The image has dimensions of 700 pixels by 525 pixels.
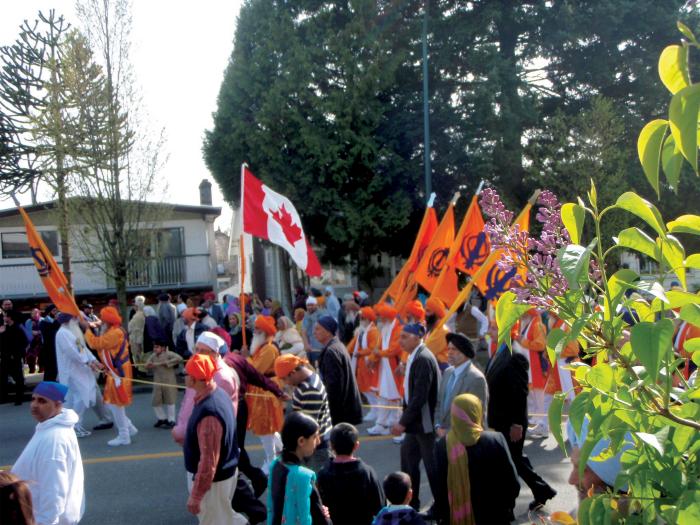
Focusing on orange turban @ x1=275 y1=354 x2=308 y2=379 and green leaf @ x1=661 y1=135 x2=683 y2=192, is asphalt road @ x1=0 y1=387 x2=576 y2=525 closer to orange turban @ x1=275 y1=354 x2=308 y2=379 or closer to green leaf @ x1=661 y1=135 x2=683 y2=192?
orange turban @ x1=275 y1=354 x2=308 y2=379

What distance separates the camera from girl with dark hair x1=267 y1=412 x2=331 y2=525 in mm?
3990

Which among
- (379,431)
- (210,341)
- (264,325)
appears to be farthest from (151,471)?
(379,431)

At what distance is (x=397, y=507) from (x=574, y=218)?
2.84 m

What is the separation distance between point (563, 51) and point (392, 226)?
7021 mm

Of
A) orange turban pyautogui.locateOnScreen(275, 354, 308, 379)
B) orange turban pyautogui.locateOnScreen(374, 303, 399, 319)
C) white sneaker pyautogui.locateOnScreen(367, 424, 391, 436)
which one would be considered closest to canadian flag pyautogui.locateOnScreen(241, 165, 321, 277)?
orange turban pyautogui.locateOnScreen(374, 303, 399, 319)

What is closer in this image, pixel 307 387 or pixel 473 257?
pixel 307 387

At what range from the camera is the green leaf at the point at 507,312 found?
65.4 inches

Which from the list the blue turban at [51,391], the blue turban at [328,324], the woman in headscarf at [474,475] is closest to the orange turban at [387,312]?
the blue turban at [328,324]

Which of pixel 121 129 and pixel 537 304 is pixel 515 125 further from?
pixel 537 304

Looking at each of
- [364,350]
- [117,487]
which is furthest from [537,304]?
[364,350]

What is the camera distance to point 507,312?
168 cm

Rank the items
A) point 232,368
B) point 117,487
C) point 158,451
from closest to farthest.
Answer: point 232,368 → point 117,487 → point 158,451

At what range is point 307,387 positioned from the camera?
598 cm

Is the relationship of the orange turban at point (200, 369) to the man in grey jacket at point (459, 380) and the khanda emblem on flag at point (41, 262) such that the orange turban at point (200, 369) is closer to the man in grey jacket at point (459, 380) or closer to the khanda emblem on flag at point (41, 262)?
the man in grey jacket at point (459, 380)
